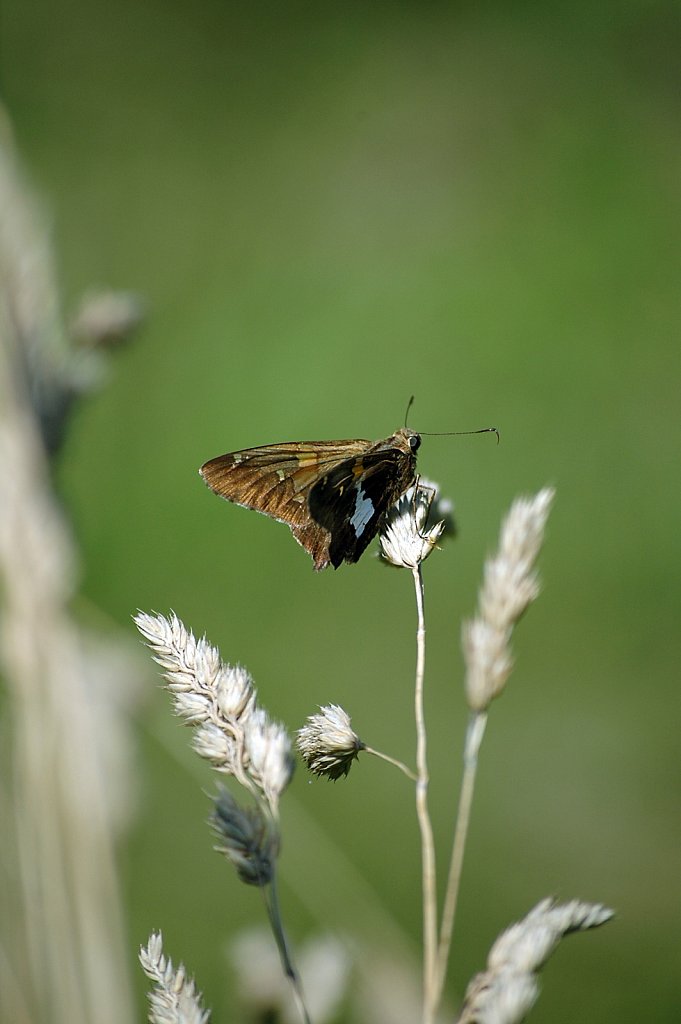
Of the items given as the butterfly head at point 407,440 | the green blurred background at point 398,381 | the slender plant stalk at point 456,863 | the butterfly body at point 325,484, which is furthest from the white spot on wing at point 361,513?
the green blurred background at point 398,381

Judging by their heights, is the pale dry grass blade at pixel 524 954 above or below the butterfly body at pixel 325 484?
below

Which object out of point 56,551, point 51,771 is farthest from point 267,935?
point 56,551

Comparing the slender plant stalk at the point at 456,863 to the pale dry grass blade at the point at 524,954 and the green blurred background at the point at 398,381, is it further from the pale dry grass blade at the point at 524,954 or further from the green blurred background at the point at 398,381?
the green blurred background at the point at 398,381

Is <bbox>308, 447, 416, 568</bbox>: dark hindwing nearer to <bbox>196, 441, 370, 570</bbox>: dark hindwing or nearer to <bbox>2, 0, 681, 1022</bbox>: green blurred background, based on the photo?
<bbox>196, 441, 370, 570</bbox>: dark hindwing

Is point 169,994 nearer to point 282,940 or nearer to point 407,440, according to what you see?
point 282,940

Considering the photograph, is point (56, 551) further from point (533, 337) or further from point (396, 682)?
point (533, 337)

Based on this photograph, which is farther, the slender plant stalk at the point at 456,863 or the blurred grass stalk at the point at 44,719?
the blurred grass stalk at the point at 44,719

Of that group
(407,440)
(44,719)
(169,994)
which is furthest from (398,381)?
(169,994)
